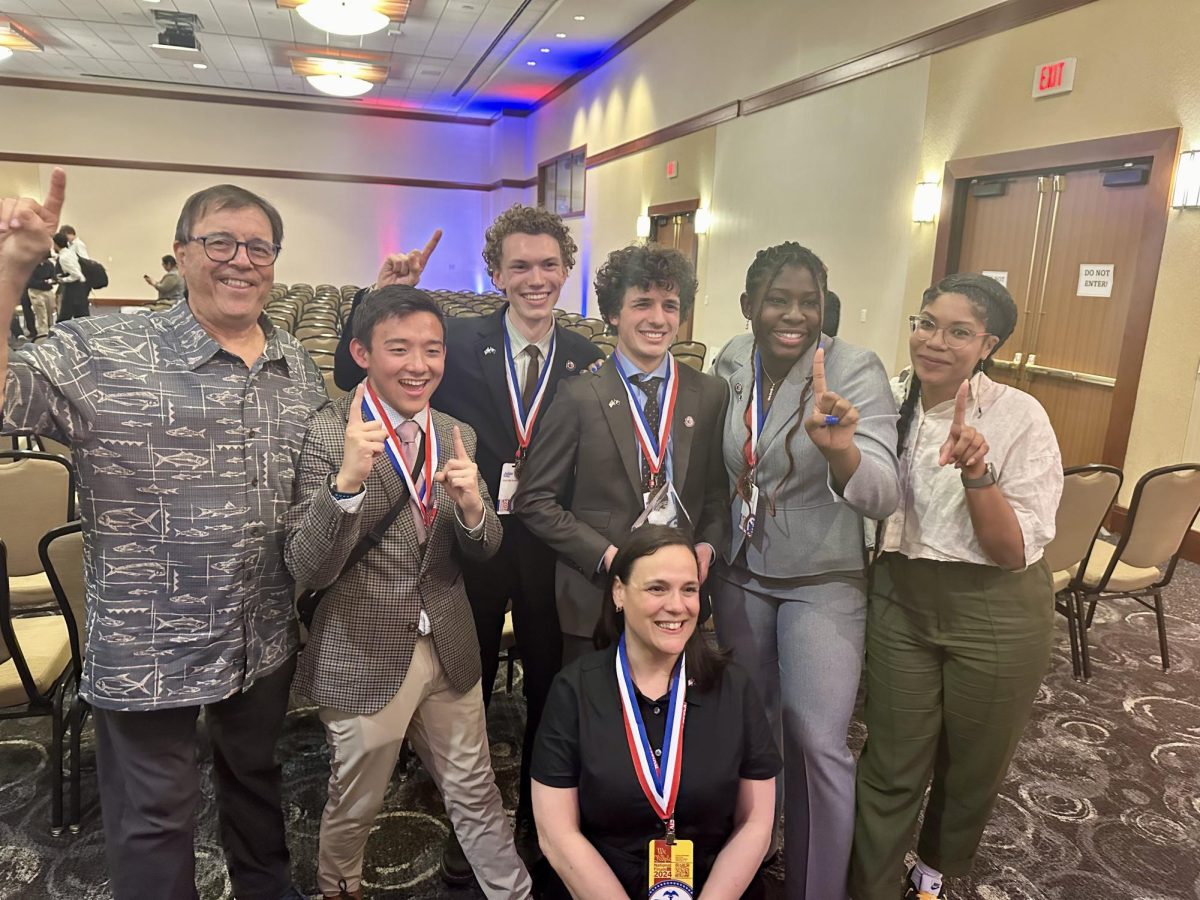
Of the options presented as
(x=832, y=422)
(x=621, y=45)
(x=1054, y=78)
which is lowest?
(x=832, y=422)

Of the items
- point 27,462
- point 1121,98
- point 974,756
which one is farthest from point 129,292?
point 974,756

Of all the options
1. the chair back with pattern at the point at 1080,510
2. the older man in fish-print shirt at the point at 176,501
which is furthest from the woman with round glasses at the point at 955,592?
the chair back with pattern at the point at 1080,510

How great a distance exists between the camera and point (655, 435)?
6.70ft

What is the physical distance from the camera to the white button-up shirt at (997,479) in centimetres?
176

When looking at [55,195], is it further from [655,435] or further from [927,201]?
[927,201]

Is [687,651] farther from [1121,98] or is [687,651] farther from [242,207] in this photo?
[1121,98]

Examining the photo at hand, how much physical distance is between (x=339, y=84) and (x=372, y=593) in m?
15.4

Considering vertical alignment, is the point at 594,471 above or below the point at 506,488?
above

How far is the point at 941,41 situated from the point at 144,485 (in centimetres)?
724

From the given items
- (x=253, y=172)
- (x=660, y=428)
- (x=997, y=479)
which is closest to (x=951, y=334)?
(x=997, y=479)

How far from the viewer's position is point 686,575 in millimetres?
1692

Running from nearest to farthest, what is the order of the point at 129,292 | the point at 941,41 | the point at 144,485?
1. the point at 144,485
2. the point at 941,41
3. the point at 129,292

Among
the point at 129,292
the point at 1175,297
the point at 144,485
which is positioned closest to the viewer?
the point at 144,485

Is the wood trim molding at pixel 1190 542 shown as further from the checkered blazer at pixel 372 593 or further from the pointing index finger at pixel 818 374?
the checkered blazer at pixel 372 593
